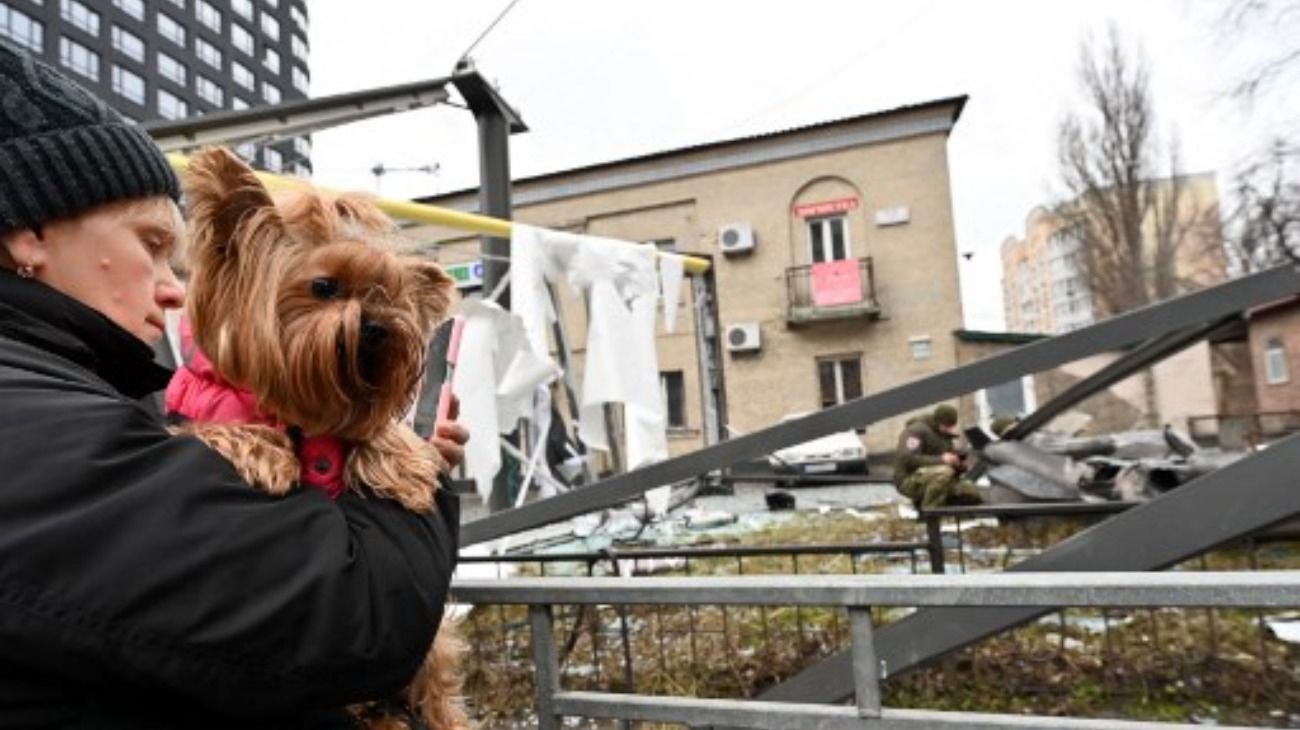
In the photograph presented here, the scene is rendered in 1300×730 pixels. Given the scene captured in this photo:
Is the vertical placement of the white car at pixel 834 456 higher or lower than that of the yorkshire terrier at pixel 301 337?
lower

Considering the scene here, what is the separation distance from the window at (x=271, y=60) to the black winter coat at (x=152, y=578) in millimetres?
29292

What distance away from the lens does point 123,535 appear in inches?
29.9

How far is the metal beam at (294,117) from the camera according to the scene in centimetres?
388

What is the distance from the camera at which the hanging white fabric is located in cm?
416

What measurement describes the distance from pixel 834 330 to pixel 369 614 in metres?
20.0

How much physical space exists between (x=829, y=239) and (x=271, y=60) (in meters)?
21.7

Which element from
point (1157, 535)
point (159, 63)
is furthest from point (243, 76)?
point (1157, 535)

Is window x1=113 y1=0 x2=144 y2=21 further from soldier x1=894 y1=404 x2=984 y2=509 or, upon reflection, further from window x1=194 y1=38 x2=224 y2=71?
soldier x1=894 y1=404 x2=984 y2=509

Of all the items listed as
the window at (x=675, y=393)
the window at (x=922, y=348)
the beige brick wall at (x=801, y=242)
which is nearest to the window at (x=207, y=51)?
the beige brick wall at (x=801, y=242)

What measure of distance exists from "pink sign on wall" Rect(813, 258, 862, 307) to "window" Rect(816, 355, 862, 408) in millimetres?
1394

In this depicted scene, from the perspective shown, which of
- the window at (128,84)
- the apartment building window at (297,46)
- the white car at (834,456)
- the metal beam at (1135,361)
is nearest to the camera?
the metal beam at (1135,361)

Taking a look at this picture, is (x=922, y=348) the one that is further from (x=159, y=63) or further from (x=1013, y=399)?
(x=159, y=63)

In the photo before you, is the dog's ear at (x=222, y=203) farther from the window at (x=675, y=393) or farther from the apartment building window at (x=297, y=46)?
the apartment building window at (x=297, y=46)

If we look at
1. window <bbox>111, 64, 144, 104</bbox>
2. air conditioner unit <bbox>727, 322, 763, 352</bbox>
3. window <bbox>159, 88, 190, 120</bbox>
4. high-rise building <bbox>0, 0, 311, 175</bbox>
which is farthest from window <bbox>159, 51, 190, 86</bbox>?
air conditioner unit <bbox>727, 322, 763, 352</bbox>
